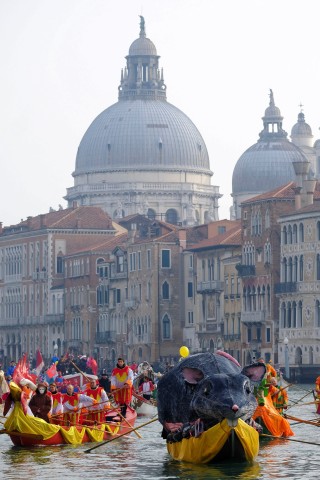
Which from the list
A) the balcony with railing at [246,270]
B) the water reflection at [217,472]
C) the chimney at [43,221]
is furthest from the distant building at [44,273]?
the water reflection at [217,472]

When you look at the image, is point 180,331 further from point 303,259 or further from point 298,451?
point 298,451

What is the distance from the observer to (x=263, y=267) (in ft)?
445

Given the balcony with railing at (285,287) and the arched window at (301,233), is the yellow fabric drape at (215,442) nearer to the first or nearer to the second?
the arched window at (301,233)

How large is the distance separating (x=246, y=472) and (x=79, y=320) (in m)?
125

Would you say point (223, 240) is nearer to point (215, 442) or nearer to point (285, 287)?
point (285, 287)

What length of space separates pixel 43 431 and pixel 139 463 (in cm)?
326

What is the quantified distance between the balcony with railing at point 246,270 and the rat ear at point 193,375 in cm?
9328

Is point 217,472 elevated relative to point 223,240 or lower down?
lower down

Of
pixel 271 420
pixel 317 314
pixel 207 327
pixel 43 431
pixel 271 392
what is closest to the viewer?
pixel 43 431

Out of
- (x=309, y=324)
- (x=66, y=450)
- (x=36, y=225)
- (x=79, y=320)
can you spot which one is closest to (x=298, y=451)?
(x=66, y=450)

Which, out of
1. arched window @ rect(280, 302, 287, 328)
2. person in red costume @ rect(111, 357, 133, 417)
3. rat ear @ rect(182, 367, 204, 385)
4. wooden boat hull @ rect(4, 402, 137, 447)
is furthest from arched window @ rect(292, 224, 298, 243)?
rat ear @ rect(182, 367, 204, 385)

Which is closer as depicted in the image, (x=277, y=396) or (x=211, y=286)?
(x=277, y=396)

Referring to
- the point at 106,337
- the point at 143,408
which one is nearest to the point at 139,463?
the point at 143,408

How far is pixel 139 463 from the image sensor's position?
160 feet
